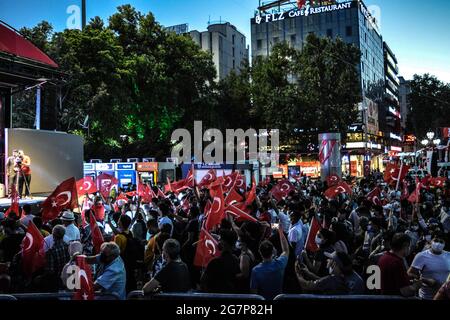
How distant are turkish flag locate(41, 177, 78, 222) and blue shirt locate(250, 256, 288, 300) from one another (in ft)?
16.4

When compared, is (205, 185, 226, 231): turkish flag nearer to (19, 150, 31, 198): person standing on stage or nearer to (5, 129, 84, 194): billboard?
(19, 150, 31, 198): person standing on stage

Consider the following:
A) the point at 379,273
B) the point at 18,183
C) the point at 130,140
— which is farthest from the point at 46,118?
the point at 379,273

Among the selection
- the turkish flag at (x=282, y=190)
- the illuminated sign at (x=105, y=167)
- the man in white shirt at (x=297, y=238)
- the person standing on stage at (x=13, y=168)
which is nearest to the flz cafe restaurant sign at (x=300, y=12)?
the illuminated sign at (x=105, y=167)

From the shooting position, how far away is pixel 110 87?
3033 cm

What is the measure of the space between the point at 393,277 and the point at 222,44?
65.7 meters

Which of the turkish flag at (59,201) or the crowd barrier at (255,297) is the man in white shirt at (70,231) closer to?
the turkish flag at (59,201)

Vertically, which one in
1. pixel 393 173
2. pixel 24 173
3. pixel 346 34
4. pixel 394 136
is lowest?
pixel 393 173

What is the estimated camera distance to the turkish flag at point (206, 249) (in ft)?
19.5

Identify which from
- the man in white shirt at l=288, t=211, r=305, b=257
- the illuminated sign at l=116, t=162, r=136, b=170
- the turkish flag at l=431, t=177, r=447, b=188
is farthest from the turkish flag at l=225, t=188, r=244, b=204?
the illuminated sign at l=116, t=162, r=136, b=170

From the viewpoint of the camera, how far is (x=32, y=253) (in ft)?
20.0

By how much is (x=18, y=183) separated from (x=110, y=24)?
75.0 feet

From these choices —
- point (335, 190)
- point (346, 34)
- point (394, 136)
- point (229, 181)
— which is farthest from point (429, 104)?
point (229, 181)

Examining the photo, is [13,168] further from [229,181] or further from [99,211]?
[229,181]

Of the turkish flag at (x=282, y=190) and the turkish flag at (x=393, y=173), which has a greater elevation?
the turkish flag at (x=393, y=173)
